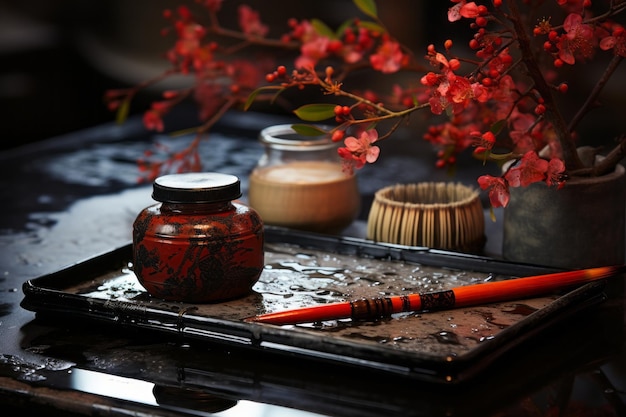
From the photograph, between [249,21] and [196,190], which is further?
[249,21]

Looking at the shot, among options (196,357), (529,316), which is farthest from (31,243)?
(529,316)

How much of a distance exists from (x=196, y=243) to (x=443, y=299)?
0.24 m

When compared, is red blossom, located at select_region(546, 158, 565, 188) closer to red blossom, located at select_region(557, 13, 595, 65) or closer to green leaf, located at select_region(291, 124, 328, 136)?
red blossom, located at select_region(557, 13, 595, 65)

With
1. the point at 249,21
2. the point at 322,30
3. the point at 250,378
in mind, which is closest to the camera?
the point at 250,378

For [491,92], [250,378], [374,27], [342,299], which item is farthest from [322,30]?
[250,378]

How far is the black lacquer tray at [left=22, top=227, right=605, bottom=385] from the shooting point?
768mm

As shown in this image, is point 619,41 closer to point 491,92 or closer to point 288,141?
point 491,92

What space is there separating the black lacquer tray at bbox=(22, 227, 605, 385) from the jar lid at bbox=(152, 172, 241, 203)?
102 mm

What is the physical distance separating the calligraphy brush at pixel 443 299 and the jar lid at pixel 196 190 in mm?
125

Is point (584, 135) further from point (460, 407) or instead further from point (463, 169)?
point (460, 407)

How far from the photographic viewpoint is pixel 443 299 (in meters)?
0.87

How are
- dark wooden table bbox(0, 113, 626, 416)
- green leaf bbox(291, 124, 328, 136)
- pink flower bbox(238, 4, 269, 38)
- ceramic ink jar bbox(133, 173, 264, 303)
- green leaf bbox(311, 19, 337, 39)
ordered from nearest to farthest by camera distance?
dark wooden table bbox(0, 113, 626, 416) < ceramic ink jar bbox(133, 173, 264, 303) < green leaf bbox(291, 124, 328, 136) < green leaf bbox(311, 19, 337, 39) < pink flower bbox(238, 4, 269, 38)

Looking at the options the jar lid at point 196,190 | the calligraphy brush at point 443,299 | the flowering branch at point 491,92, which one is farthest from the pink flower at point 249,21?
the calligraphy brush at point 443,299

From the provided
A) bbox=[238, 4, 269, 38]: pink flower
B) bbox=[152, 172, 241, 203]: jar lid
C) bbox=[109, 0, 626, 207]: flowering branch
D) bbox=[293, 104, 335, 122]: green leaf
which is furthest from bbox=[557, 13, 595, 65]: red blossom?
bbox=[238, 4, 269, 38]: pink flower
